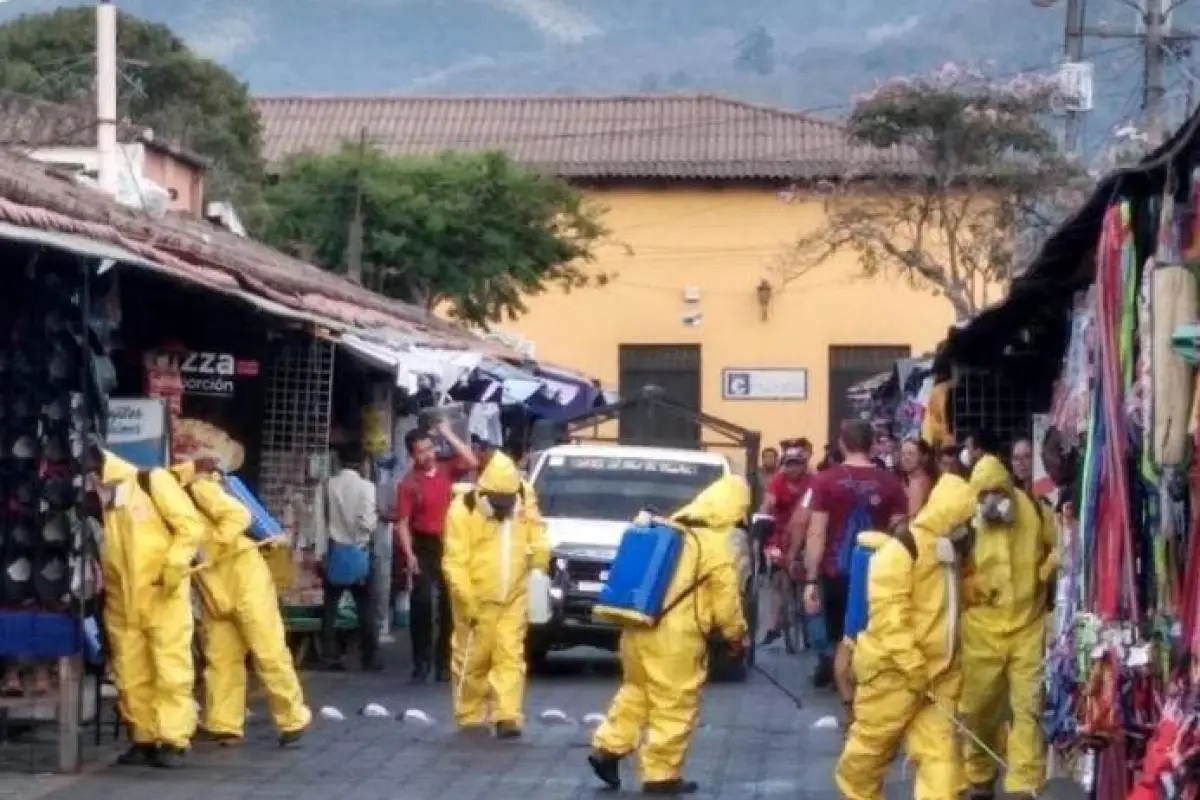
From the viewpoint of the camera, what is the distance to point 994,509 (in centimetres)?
1273

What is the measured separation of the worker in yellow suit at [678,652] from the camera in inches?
544

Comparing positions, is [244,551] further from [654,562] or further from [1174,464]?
[1174,464]

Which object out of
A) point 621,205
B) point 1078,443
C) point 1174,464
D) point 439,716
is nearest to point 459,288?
point 621,205

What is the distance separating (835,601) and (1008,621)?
5.81 m

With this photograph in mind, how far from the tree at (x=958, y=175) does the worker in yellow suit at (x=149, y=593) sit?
25074 millimetres

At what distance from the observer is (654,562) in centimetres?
1373

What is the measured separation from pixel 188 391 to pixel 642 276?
116ft

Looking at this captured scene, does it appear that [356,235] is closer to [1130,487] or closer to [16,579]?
[16,579]

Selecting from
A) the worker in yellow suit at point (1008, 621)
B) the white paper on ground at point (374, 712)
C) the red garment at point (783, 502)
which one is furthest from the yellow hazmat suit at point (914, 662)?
the red garment at point (783, 502)

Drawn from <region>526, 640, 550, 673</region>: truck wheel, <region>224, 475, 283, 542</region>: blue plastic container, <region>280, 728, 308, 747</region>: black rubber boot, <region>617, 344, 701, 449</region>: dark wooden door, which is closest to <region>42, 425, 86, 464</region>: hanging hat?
<region>224, 475, 283, 542</region>: blue plastic container

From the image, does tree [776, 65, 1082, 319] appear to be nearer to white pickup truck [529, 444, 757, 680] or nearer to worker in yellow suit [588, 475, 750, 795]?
white pickup truck [529, 444, 757, 680]

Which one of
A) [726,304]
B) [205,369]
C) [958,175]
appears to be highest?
[958,175]

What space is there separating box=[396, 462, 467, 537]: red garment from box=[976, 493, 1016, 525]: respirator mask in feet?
26.6

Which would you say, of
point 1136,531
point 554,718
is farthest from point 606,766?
point 1136,531
